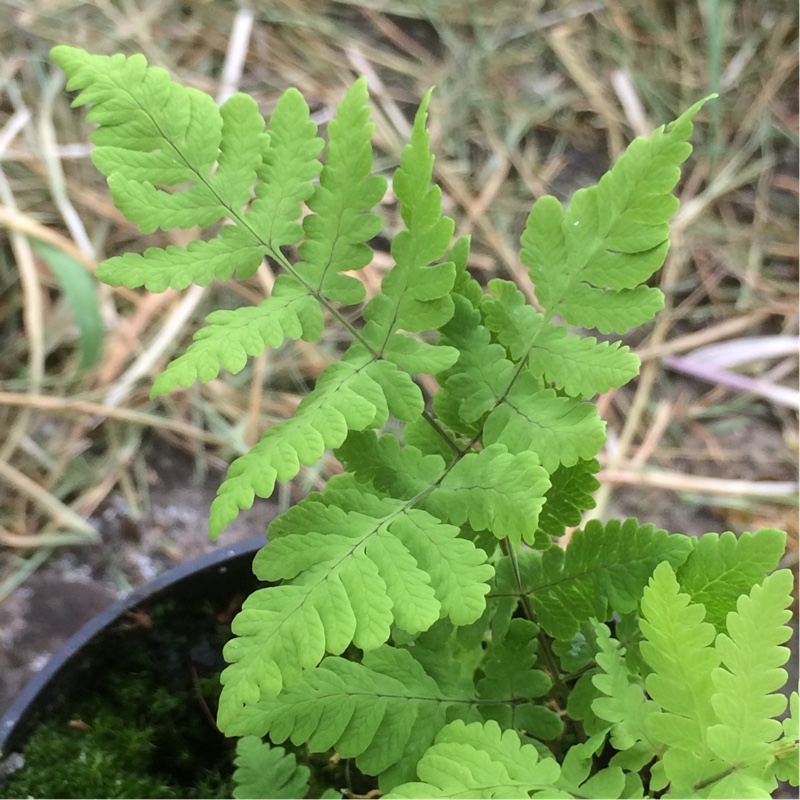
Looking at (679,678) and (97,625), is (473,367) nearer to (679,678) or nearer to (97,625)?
(679,678)

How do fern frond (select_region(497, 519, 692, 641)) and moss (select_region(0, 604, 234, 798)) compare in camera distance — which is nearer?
fern frond (select_region(497, 519, 692, 641))

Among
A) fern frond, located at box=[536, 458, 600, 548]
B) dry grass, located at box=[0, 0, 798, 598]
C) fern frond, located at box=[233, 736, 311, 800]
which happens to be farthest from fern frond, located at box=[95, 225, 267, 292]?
dry grass, located at box=[0, 0, 798, 598]

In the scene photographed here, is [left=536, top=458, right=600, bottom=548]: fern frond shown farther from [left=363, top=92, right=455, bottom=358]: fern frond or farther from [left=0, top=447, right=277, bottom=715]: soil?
[left=0, top=447, right=277, bottom=715]: soil

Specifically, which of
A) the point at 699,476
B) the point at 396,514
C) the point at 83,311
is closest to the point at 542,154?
the point at 699,476

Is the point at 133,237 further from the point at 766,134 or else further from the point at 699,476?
the point at 766,134

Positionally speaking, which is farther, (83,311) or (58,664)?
(83,311)

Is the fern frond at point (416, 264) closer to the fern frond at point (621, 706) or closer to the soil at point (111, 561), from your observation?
the fern frond at point (621, 706)

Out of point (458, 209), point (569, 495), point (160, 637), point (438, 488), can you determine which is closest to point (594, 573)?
point (569, 495)
